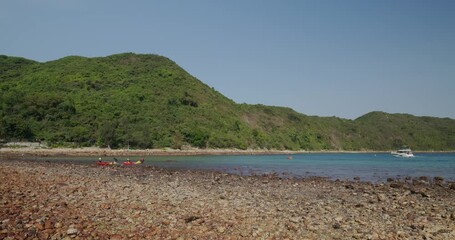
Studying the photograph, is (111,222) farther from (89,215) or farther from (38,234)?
(38,234)

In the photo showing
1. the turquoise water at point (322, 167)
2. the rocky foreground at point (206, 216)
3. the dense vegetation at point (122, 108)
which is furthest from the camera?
the dense vegetation at point (122, 108)

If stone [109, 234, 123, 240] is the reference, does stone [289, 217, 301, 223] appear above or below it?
above

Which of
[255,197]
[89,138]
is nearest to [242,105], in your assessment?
[89,138]

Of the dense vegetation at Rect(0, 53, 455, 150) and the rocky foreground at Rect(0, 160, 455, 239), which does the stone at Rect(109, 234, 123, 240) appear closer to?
the rocky foreground at Rect(0, 160, 455, 239)

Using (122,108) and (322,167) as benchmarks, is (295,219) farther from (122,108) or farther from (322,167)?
(122,108)

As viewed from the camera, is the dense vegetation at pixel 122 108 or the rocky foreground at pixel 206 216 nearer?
the rocky foreground at pixel 206 216

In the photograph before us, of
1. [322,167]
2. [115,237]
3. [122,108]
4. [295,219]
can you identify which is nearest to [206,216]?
[295,219]

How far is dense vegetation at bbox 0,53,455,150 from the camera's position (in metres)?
94.6

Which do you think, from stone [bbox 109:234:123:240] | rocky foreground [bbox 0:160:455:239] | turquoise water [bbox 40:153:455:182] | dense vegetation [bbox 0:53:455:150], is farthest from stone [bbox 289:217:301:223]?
dense vegetation [bbox 0:53:455:150]

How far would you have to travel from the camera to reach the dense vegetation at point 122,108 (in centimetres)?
9462

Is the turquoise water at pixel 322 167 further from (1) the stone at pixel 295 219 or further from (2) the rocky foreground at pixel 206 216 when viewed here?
(1) the stone at pixel 295 219

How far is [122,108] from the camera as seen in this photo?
11200 cm

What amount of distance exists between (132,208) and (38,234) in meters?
4.39

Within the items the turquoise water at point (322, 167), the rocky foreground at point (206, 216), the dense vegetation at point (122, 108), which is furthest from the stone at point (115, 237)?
the dense vegetation at point (122, 108)
